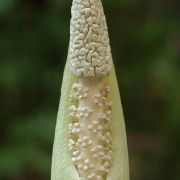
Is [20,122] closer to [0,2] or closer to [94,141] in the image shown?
[0,2]

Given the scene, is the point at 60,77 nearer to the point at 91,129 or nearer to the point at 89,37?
the point at 91,129

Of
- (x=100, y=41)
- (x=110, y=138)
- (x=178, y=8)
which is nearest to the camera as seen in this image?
(x=100, y=41)

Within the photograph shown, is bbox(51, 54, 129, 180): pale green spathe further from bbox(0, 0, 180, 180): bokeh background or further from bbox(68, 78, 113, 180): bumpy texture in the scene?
bbox(0, 0, 180, 180): bokeh background

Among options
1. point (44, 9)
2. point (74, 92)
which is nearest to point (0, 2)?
point (44, 9)

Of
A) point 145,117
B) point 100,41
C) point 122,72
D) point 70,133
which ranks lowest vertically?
point 145,117

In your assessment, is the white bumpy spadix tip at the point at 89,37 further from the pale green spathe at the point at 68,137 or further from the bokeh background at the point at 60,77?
the bokeh background at the point at 60,77

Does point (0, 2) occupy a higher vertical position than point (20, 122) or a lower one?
higher

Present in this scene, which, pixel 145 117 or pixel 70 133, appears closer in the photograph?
pixel 70 133

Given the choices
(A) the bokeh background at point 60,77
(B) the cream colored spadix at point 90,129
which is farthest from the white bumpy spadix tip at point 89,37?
(A) the bokeh background at point 60,77
